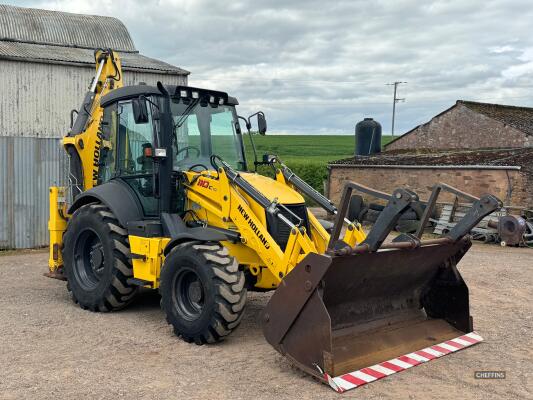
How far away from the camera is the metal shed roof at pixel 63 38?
1923 cm

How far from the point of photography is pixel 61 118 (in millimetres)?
18797

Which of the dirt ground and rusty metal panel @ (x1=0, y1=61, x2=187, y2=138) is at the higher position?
rusty metal panel @ (x1=0, y1=61, x2=187, y2=138)

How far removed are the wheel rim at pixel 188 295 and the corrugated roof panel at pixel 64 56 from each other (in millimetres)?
14140

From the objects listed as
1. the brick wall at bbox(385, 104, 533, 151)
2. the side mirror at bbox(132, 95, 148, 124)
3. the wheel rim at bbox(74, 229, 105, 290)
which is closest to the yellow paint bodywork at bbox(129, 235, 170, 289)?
the wheel rim at bbox(74, 229, 105, 290)

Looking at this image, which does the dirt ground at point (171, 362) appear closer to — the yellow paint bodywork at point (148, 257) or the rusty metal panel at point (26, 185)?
the yellow paint bodywork at point (148, 257)

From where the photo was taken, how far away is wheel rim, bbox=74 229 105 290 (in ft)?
25.6

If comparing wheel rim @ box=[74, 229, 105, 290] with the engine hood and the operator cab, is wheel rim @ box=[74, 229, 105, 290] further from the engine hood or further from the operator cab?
the engine hood

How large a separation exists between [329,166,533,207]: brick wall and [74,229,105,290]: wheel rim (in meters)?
13.1

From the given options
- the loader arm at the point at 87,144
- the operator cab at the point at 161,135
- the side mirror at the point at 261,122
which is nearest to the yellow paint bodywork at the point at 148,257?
the operator cab at the point at 161,135

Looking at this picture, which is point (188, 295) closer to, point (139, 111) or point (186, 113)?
point (139, 111)

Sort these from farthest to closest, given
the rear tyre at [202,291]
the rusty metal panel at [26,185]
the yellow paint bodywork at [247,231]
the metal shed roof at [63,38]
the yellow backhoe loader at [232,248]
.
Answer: the metal shed roof at [63,38]
the rusty metal panel at [26,185]
the yellow paint bodywork at [247,231]
the rear tyre at [202,291]
the yellow backhoe loader at [232,248]

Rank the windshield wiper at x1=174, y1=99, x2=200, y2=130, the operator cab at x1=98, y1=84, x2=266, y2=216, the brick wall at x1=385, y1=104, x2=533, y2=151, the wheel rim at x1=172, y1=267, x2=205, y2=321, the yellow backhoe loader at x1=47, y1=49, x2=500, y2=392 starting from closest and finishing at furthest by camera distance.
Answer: the yellow backhoe loader at x1=47, y1=49, x2=500, y2=392
the wheel rim at x1=172, y1=267, x2=205, y2=321
the operator cab at x1=98, y1=84, x2=266, y2=216
the windshield wiper at x1=174, y1=99, x2=200, y2=130
the brick wall at x1=385, y1=104, x2=533, y2=151

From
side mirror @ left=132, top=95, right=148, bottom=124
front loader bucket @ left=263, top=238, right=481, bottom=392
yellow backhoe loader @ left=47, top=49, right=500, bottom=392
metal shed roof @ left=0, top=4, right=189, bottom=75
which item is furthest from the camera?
metal shed roof @ left=0, top=4, right=189, bottom=75

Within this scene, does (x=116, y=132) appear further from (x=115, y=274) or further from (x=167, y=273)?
(x=167, y=273)
